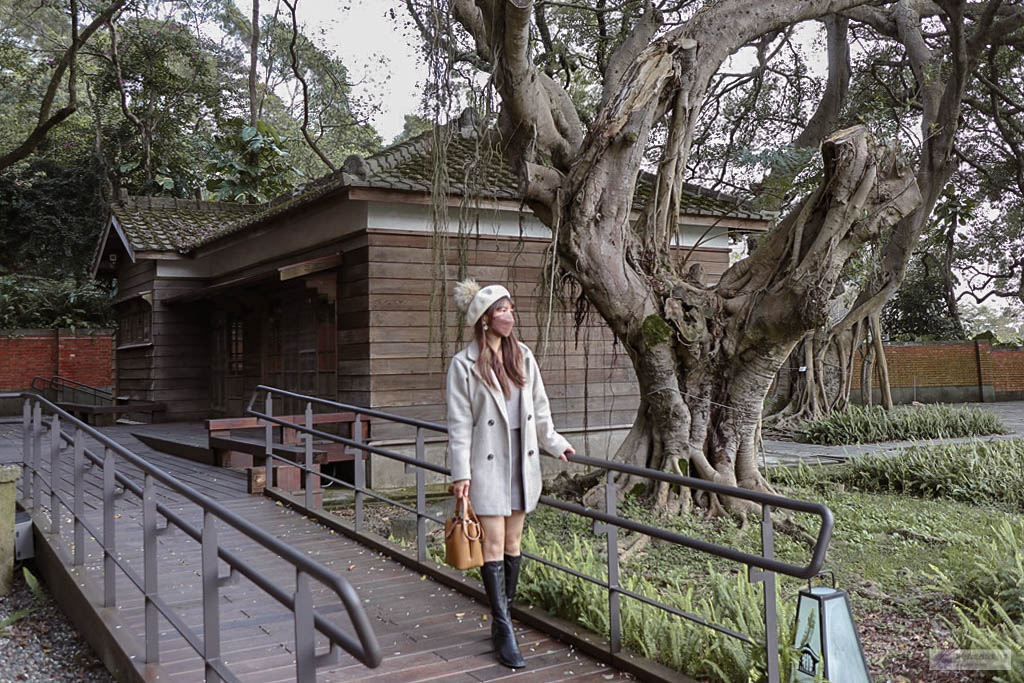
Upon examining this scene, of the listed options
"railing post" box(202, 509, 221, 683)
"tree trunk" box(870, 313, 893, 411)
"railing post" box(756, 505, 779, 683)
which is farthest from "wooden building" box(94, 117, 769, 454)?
"railing post" box(756, 505, 779, 683)

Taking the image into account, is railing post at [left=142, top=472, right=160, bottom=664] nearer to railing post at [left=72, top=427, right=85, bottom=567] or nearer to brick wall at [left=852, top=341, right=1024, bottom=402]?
railing post at [left=72, top=427, right=85, bottom=567]

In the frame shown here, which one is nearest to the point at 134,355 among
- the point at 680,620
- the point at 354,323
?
the point at 354,323

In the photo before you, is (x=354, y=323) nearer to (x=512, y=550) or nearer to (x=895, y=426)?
(x=512, y=550)

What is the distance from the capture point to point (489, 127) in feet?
24.1

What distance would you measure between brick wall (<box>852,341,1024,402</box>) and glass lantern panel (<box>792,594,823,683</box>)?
1976cm

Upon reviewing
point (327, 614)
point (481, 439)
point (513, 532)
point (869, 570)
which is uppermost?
point (481, 439)

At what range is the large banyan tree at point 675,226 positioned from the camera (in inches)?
282

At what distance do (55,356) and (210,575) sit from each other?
22.1 metres

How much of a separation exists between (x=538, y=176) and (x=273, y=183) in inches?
667

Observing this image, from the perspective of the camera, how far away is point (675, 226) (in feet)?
27.1

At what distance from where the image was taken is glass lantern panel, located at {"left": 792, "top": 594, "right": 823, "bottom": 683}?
3389 mm

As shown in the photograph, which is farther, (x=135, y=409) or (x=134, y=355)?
(x=134, y=355)

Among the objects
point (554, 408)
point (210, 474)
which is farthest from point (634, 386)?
point (210, 474)

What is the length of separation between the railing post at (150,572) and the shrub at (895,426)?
12072 millimetres
